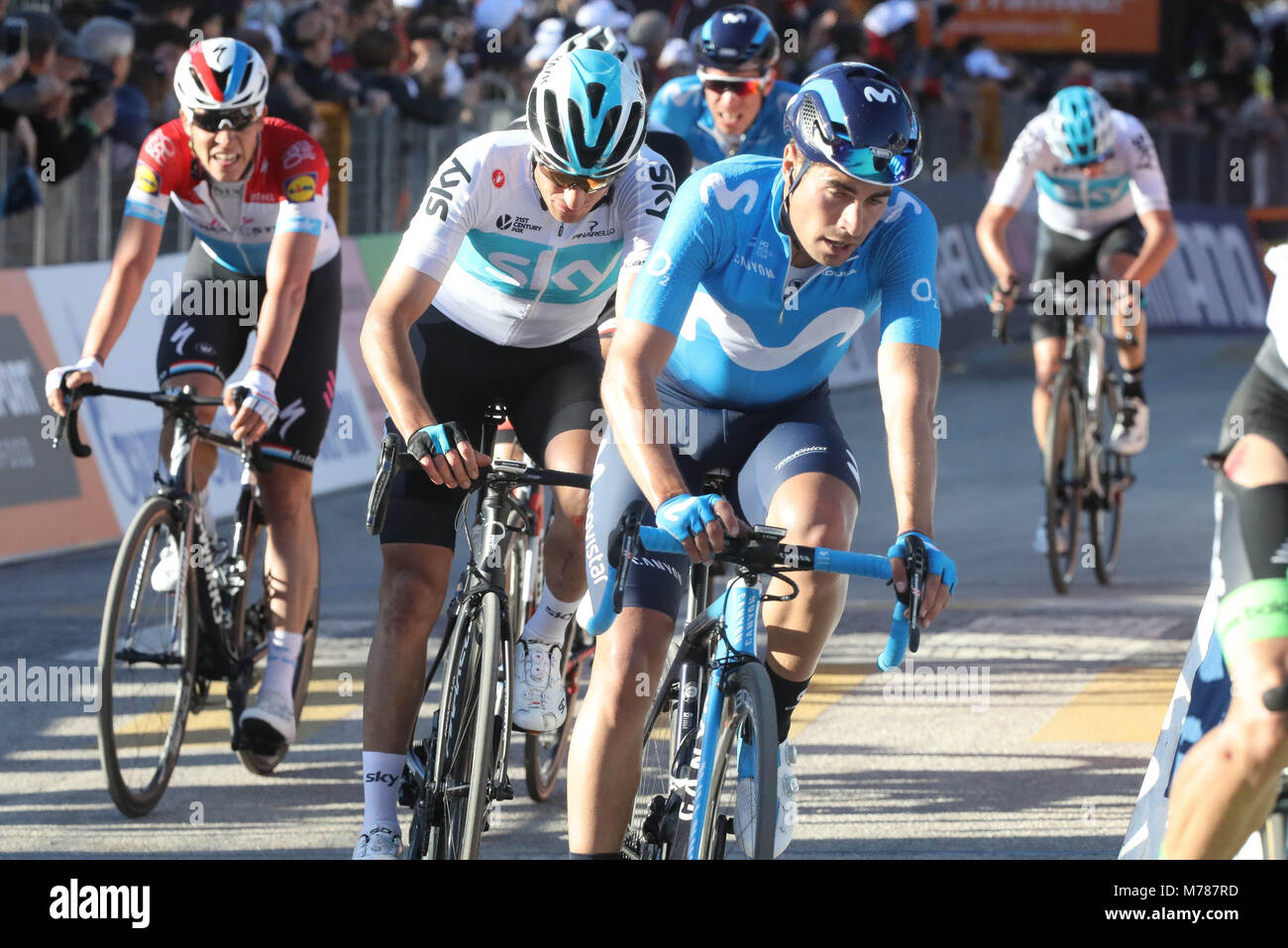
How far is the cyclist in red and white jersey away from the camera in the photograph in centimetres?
602

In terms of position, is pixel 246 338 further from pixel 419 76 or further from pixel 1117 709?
pixel 419 76

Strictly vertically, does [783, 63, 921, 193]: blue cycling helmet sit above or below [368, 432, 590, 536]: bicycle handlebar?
above

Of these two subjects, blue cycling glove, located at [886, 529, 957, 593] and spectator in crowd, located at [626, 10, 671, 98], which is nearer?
blue cycling glove, located at [886, 529, 957, 593]

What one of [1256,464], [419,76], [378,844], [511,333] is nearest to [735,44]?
[511,333]

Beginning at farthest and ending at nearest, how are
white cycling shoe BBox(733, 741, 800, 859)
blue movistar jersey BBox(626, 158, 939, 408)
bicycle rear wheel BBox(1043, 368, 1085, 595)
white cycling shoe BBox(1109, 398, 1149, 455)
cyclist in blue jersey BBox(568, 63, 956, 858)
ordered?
white cycling shoe BBox(1109, 398, 1149, 455)
bicycle rear wheel BBox(1043, 368, 1085, 595)
blue movistar jersey BBox(626, 158, 939, 408)
cyclist in blue jersey BBox(568, 63, 956, 858)
white cycling shoe BBox(733, 741, 800, 859)

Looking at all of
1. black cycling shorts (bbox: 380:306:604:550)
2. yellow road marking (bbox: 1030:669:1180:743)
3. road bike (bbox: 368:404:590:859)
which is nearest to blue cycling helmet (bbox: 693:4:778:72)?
yellow road marking (bbox: 1030:669:1180:743)

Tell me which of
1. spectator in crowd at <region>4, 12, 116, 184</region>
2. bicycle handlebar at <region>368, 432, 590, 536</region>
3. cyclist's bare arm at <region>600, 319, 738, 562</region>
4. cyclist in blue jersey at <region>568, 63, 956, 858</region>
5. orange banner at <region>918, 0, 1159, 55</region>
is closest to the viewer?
cyclist's bare arm at <region>600, 319, 738, 562</region>

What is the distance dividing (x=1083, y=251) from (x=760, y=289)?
21.4 ft

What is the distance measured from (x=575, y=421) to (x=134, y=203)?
6.16 ft

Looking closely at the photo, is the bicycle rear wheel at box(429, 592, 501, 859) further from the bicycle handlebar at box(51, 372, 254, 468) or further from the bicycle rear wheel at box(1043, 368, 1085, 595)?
the bicycle rear wheel at box(1043, 368, 1085, 595)

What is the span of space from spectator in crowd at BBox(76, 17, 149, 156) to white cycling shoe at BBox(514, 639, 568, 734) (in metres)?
6.66
